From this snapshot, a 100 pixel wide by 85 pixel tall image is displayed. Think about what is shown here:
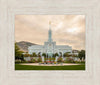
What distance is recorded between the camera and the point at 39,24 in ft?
10.7

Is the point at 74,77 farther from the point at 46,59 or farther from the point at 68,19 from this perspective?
the point at 68,19

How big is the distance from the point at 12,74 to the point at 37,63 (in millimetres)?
706

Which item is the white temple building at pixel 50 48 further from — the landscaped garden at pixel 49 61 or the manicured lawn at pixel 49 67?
the manicured lawn at pixel 49 67

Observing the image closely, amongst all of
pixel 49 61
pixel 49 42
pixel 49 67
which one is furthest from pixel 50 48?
pixel 49 67

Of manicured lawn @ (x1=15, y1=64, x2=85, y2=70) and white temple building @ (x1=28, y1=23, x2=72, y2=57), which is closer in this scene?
manicured lawn @ (x1=15, y1=64, x2=85, y2=70)

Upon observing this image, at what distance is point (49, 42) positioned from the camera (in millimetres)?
3178

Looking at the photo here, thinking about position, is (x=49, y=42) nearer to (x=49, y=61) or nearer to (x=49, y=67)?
(x=49, y=61)

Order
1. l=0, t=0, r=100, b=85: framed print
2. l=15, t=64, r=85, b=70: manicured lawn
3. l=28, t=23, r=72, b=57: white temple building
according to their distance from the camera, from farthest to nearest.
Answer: l=28, t=23, r=72, b=57: white temple building, l=15, t=64, r=85, b=70: manicured lawn, l=0, t=0, r=100, b=85: framed print

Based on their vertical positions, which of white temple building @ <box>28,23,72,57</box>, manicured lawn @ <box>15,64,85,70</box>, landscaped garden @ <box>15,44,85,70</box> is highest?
white temple building @ <box>28,23,72,57</box>

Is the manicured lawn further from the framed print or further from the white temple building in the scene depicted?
the white temple building

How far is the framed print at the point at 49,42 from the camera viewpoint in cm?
276

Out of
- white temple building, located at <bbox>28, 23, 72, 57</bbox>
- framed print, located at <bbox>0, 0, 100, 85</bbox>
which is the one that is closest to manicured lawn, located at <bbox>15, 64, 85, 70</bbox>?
framed print, located at <bbox>0, 0, 100, 85</bbox>

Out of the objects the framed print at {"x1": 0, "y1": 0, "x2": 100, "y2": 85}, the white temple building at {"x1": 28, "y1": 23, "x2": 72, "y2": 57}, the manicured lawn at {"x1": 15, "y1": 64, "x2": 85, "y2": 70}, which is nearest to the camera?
the framed print at {"x1": 0, "y1": 0, "x2": 100, "y2": 85}

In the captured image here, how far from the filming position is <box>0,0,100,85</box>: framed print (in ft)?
9.05
